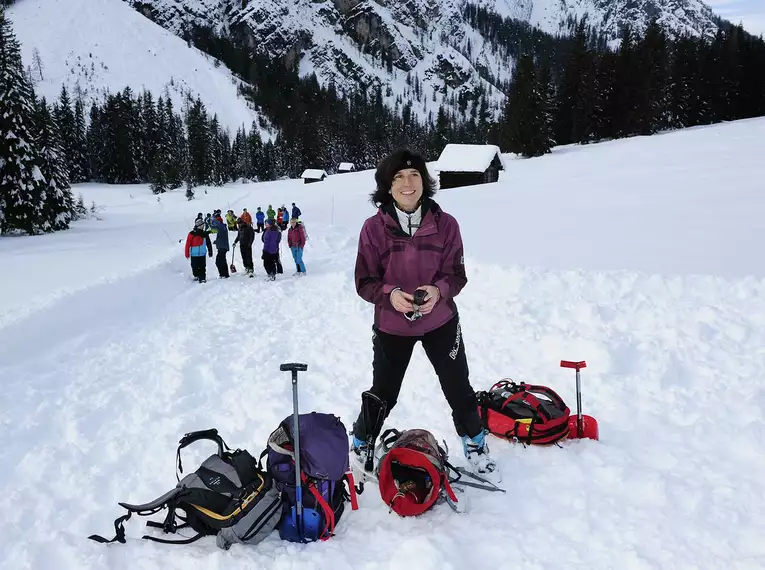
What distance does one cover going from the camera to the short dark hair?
10.5ft

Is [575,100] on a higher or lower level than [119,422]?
higher

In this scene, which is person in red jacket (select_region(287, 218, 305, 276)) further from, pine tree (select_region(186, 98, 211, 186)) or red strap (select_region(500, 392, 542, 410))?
pine tree (select_region(186, 98, 211, 186))

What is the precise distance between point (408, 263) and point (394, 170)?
66 cm

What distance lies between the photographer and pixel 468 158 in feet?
130

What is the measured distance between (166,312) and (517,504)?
8168mm

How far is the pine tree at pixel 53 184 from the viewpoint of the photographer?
968 inches

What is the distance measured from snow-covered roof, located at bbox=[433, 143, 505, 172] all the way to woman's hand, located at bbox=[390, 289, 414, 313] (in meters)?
36.6

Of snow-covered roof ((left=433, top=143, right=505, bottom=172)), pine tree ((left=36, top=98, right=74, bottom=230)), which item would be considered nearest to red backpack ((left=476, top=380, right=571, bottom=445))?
pine tree ((left=36, top=98, right=74, bottom=230))

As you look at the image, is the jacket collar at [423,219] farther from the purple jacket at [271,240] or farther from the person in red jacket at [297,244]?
the person in red jacket at [297,244]

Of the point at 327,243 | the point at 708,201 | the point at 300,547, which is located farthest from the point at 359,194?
the point at 300,547

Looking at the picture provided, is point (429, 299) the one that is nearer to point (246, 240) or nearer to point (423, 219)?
point (423, 219)

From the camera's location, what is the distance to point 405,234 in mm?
3217

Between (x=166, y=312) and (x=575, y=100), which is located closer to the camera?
(x=166, y=312)

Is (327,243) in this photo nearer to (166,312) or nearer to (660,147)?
(166,312)
